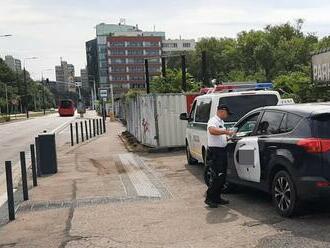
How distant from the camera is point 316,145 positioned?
7195 millimetres

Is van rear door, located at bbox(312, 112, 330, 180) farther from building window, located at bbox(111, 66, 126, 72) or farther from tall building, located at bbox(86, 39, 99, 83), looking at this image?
building window, located at bbox(111, 66, 126, 72)

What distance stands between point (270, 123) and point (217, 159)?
1.07m

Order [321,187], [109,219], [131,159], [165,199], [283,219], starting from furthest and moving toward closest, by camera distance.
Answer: [131,159], [165,199], [109,219], [283,219], [321,187]

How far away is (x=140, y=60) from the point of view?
6550 inches

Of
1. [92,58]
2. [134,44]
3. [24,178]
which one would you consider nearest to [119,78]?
[92,58]

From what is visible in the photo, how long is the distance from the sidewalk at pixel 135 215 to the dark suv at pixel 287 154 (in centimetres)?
43

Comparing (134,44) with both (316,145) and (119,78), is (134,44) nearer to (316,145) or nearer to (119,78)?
(119,78)

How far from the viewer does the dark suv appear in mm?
7215

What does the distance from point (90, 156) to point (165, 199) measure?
374 inches

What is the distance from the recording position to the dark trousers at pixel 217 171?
8.94 metres

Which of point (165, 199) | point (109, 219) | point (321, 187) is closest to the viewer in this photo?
point (321, 187)

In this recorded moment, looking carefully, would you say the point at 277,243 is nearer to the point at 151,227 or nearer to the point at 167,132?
the point at 151,227

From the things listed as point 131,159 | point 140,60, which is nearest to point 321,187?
point 131,159

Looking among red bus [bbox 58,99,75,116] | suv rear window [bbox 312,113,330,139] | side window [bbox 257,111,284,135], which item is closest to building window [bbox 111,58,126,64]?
red bus [bbox 58,99,75,116]
